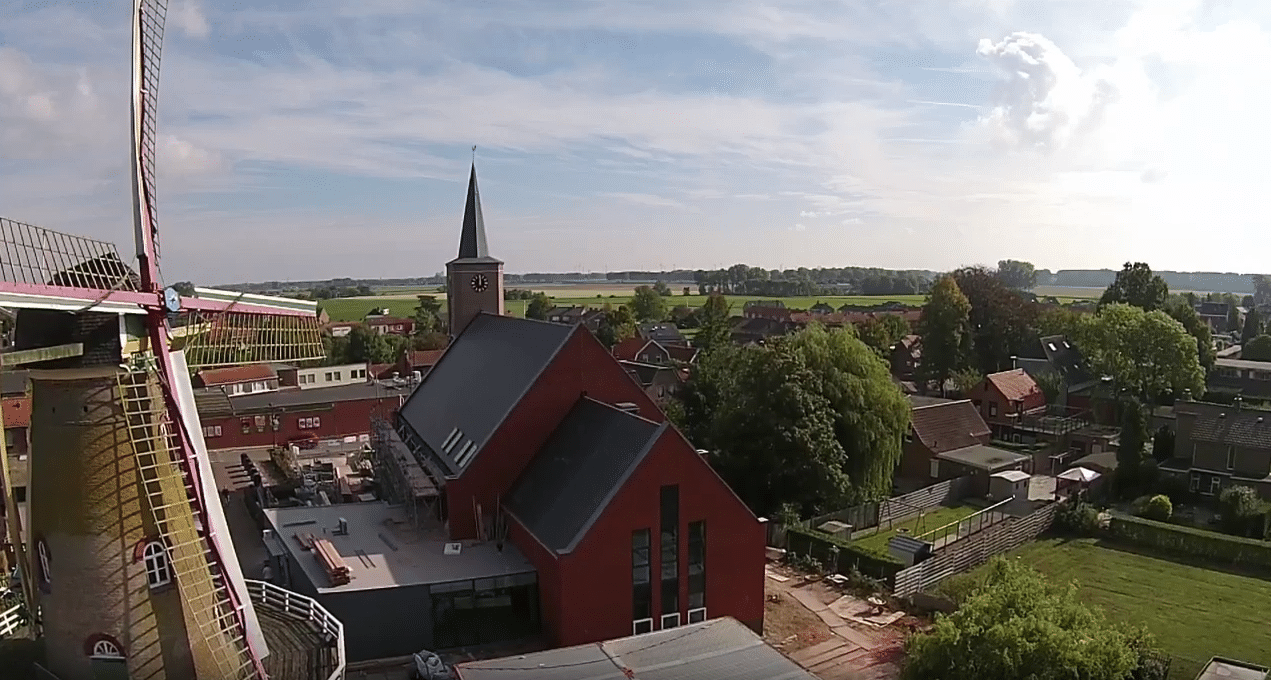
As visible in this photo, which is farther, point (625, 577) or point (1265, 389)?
point (1265, 389)

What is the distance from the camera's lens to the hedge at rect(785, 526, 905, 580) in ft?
87.4

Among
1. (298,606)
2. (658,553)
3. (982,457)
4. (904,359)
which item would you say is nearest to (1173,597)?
(982,457)

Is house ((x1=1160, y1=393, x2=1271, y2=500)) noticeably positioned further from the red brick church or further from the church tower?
the church tower

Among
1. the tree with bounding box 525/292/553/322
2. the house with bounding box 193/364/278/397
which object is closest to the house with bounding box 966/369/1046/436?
the house with bounding box 193/364/278/397

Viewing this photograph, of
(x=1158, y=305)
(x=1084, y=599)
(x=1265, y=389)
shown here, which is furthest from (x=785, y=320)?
(x=1084, y=599)

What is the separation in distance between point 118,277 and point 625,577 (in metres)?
13.0

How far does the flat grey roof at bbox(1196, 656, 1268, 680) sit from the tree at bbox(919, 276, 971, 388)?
41461mm

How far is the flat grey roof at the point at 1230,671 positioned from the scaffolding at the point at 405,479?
19991 millimetres

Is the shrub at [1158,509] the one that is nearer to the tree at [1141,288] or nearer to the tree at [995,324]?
the tree at [995,324]

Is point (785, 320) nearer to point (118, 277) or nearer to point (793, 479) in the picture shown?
point (793, 479)

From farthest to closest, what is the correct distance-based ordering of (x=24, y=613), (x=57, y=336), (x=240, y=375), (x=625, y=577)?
(x=240, y=375), (x=625, y=577), (x=24, y=613), (x=57, y=336)

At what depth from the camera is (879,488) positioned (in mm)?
33969

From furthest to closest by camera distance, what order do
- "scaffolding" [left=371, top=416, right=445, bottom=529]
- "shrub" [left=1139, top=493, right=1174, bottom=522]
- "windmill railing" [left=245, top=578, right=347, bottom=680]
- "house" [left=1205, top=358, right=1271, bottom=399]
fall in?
1. "house" [left=1205, top=358, right=1271, bottom=399]
2. "shrub" [left=1139, top=493, right=1174, bottom=522]
3. "scaffolding" [left=371, top=416, right=445, bottom=529]
4. "windmill railing" [left=245, top=578, right=347, bottom=680]

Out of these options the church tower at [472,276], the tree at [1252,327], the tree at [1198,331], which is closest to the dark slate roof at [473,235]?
the church tower at [472,276]
